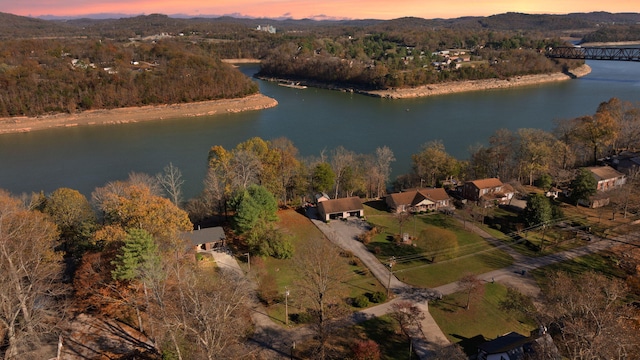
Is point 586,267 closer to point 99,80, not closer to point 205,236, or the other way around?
point 205,236

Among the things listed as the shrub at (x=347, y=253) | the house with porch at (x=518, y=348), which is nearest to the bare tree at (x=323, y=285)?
the shrub at (x=347, y=253)

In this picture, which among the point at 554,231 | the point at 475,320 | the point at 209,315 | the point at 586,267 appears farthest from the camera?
the point at 554,231

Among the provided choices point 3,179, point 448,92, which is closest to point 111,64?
point 3,179

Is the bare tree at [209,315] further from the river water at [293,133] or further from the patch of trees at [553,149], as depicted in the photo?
the patch of trees at [553,149]

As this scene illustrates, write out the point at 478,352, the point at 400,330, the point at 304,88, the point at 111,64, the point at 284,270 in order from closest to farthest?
the point at 478,352 → the point at 400,330 → the point at 284,270 → the point at 111,64 → the point at 304,88

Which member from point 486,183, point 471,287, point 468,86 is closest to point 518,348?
point 471,287

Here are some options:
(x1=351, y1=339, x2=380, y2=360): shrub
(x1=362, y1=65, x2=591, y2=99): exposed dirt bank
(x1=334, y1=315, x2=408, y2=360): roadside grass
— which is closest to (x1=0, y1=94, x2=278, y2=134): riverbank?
(x1=362, y1=65, x2=591, y2=99): exposed dirt bank

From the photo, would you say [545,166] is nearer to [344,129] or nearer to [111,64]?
[344,129]
